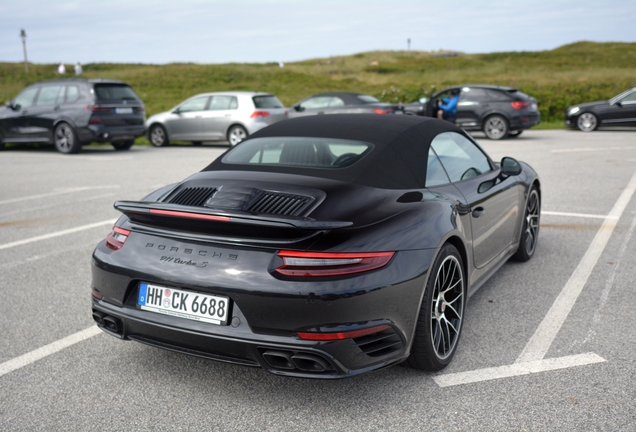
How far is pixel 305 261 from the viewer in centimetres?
289

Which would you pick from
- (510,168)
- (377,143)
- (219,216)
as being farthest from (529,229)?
(219,216)

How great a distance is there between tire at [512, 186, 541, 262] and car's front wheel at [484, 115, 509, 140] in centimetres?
1364

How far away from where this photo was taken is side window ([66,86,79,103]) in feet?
53.3

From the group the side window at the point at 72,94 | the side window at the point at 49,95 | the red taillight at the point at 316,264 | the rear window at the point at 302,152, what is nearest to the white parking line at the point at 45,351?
the rear window at the point at 302,152

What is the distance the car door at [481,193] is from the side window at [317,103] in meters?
14.8

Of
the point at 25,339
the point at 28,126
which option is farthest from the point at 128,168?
the point at 25,339

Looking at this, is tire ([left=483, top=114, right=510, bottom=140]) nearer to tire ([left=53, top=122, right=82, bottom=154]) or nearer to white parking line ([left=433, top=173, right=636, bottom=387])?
tire ([left=53, top=122, right=82, bottom=154])

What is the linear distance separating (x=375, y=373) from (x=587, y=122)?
838 inches

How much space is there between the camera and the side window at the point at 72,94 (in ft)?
53.3

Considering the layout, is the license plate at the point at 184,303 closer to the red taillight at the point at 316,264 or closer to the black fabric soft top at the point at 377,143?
the red taillight at the point at 316,264

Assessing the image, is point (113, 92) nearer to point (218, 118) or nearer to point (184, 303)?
point (218, 118)

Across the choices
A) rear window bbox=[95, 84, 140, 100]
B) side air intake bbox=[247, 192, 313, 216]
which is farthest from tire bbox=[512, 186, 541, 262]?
rear window bbox=[95, 84, 140, 100]

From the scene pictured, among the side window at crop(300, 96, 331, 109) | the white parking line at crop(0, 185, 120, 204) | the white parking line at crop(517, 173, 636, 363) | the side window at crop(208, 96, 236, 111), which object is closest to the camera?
the white parking line at crop(517, 173, 636, 363)

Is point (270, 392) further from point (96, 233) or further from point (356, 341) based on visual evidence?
point (96, 233)
